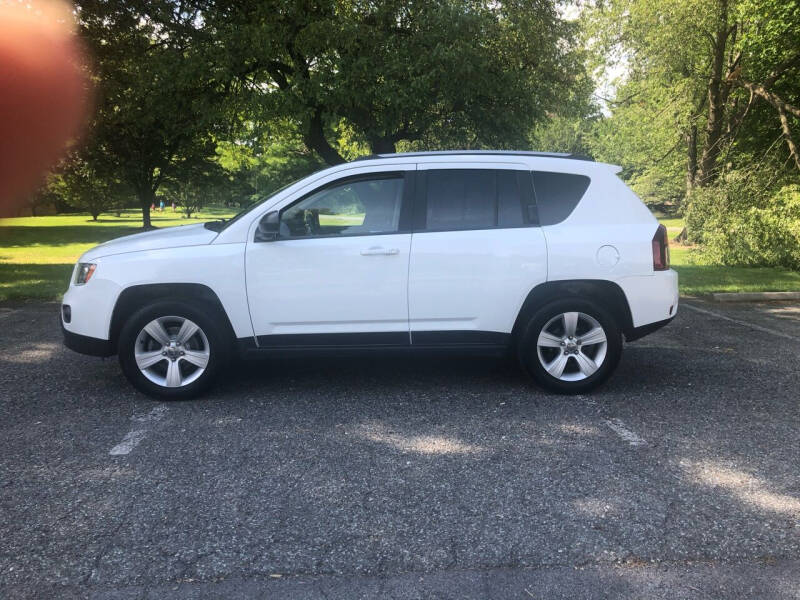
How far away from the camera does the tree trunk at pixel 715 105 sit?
18.9m

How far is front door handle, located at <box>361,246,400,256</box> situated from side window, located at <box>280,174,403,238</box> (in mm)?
166

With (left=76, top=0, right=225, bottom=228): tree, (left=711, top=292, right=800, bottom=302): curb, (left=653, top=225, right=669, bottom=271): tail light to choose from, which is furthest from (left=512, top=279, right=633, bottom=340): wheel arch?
(left=76, top=0, right=225, bottom=228): tree

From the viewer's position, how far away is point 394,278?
4.93 m

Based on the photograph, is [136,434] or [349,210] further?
[349,210]

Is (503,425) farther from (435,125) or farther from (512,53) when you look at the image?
(435,125)

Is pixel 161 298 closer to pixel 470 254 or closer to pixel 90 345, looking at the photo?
pixel 90 345

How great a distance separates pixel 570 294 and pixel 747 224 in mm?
11035

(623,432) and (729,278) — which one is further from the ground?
(729,278)

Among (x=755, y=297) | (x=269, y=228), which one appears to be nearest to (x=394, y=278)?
(x=269, y=228)

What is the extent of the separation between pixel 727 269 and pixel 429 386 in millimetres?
11401

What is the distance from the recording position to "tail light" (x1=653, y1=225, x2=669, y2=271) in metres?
5.04

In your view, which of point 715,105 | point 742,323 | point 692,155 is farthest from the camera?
point 692,155

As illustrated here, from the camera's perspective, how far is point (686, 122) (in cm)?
2166

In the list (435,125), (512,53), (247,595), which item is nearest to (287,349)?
(247,595)
